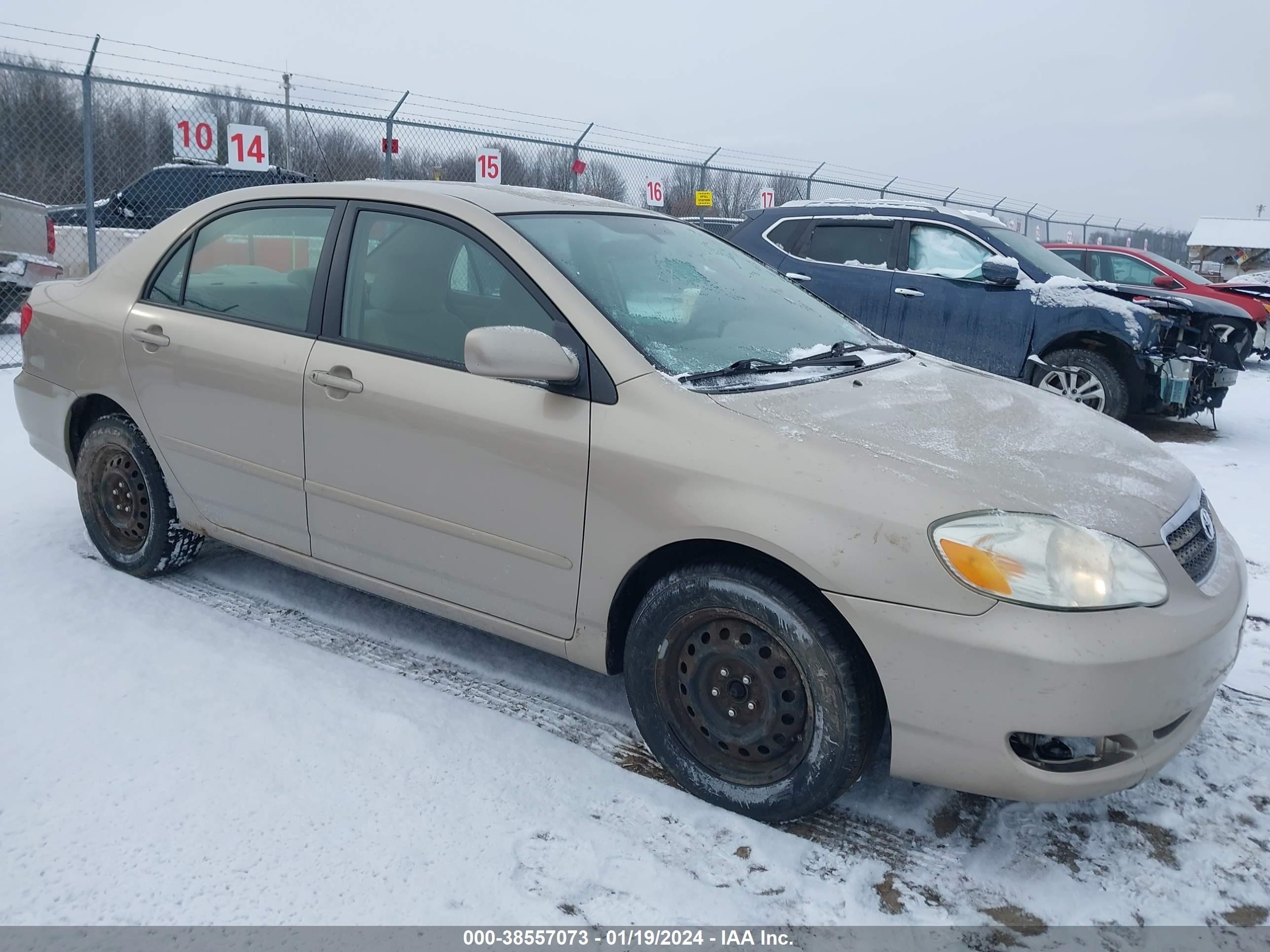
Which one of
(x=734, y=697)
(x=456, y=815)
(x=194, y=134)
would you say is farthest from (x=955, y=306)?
(x=194, y=134)

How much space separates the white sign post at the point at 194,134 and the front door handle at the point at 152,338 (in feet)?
26.1

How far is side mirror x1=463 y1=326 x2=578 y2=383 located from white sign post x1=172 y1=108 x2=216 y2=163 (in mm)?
9525

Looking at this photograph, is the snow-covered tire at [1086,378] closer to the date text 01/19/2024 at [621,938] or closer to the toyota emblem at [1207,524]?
the toyota emblem at [1207,524]

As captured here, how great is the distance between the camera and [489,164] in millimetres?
11719

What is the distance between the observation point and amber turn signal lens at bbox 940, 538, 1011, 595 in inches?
87.7

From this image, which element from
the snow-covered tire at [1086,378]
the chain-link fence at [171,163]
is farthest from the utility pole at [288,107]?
the snow-covered tire at [1086,378]

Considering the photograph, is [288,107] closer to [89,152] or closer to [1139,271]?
[89,152]

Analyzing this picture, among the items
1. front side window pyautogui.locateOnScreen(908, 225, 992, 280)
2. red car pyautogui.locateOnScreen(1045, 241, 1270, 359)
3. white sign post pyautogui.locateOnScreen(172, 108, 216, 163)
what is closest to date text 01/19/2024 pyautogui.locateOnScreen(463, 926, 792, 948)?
front side window pyautogui.locateOnScreen(908, 225, 992, 280)

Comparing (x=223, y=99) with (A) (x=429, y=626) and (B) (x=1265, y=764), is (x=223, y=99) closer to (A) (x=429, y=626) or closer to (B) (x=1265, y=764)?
(A) (x=429, y=626)

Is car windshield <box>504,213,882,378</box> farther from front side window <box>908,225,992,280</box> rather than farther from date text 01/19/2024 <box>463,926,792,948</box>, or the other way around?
front side window <box>908,225,992,280</box>

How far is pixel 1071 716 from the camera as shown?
2203mm

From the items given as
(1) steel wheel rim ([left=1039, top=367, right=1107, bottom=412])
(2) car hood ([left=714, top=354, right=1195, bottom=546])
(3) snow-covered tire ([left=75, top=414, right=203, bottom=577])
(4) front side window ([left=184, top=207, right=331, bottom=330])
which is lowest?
(3) snow-covered tire ([left=75, top=414, right=203, bottom=577])

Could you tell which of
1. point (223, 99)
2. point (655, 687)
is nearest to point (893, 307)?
point (655, 687)

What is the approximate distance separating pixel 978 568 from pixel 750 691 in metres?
0.69
